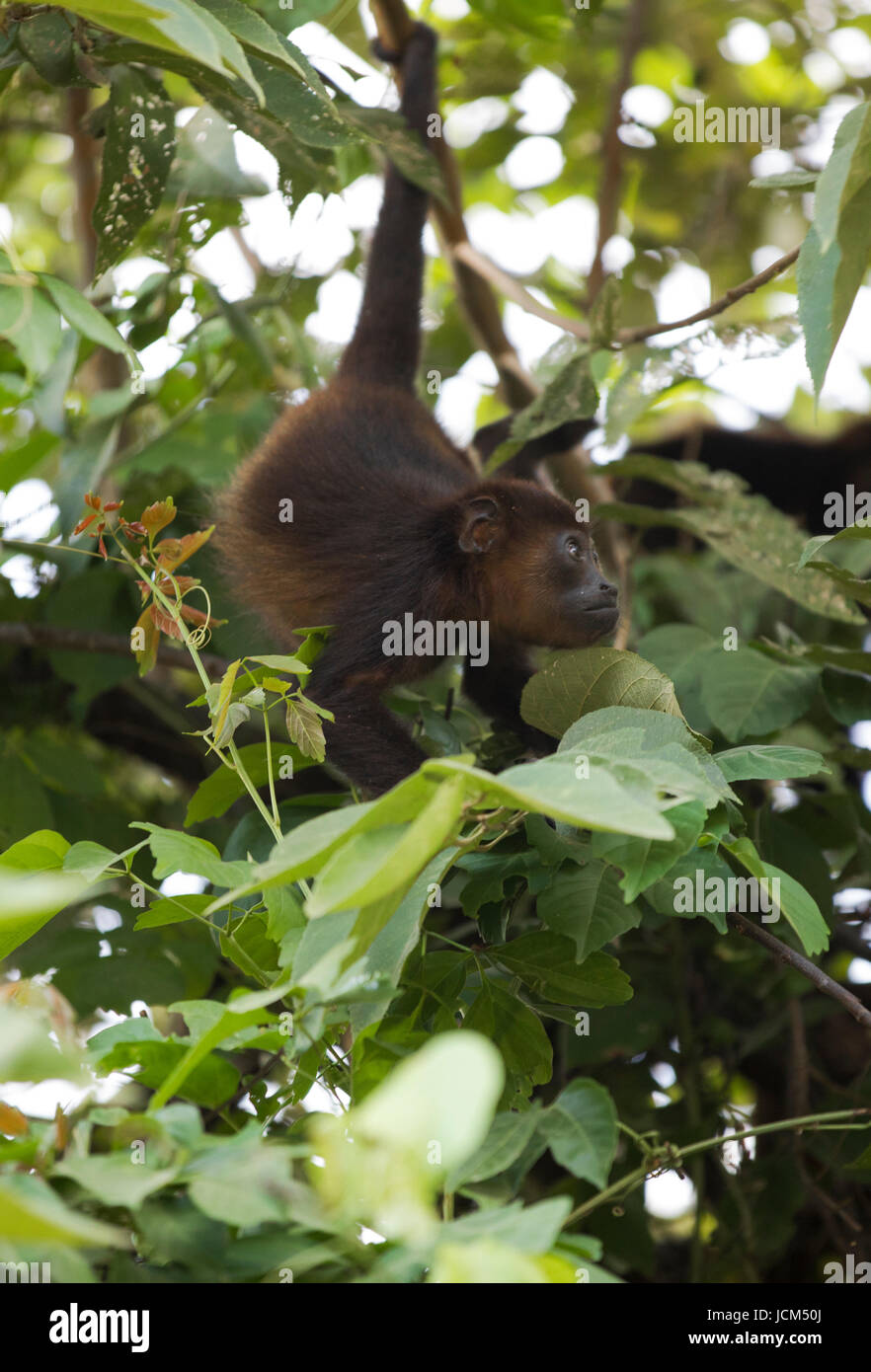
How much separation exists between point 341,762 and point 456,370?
206 centimetres

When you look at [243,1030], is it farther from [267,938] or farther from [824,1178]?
[824,1178]

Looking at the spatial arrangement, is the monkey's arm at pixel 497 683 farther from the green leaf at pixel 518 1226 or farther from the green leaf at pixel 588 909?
the green leaf at pixel 518 1226

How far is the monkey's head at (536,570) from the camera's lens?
9.53ft

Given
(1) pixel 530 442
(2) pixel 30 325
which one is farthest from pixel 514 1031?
(1) pixel 530 442

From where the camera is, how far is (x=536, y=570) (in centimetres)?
303

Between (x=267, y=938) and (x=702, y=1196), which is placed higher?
(x=267, y=938)

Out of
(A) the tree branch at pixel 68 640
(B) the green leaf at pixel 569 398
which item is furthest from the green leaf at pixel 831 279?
(A) the tree branch at pixel 68 640

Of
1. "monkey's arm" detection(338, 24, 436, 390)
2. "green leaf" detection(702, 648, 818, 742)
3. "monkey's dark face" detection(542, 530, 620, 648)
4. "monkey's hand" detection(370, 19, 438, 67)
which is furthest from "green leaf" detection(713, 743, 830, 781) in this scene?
"monkey's hand" detection(370, 19, 438, 67)

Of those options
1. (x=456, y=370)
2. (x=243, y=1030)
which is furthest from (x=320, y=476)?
(x=243, y=1030)

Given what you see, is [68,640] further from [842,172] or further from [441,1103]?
[441,1103]

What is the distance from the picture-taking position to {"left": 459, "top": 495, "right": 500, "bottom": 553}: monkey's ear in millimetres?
2855

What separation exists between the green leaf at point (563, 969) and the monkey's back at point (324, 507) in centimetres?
121

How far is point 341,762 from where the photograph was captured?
224 cm
